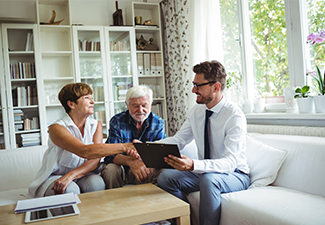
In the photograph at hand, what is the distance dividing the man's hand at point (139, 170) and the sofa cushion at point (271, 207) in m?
0.53

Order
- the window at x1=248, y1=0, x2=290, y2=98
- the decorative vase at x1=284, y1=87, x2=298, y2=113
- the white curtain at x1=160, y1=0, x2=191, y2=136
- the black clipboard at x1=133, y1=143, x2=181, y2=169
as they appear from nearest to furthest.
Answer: the black clipboard at x1=133, y1=143, x2=181, y2=169, the decorative vase at x1=284, y1=87, x2=298, y2=113, the window at x1=248, y1=0, x2=290, y2=98, the white curtain at x1=160, y1=0, x2=191, y2=136

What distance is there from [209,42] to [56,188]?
2.22m

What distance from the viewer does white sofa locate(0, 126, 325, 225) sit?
1.40m

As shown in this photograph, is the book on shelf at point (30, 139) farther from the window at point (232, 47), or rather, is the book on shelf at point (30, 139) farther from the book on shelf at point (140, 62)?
the window at point (232, 47)

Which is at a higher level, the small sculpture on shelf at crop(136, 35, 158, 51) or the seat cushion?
the small sculpture on shelf at crop(136, 35, 158, 51)

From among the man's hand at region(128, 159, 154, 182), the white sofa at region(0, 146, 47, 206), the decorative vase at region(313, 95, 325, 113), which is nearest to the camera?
the man's hand at region(128, 159, 154, 182)

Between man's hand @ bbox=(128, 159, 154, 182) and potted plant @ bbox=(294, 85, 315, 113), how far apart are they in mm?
1225

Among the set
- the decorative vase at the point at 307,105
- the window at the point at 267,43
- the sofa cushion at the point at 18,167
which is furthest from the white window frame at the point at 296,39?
the sofa cushion at the point at 18,167

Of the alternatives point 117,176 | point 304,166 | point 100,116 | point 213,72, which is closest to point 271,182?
point 304,166

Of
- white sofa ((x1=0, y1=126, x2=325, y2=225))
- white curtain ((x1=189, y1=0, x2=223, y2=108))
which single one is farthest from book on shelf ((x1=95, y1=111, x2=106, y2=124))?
white sofa ((x1=0, y1=126, x2=325, y2=225))

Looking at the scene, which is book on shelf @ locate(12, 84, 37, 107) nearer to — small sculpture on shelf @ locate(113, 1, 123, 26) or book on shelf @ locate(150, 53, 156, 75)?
small sculpture on shelf @ locate(113, 1, 123, 26)

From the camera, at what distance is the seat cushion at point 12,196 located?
183 centimetres

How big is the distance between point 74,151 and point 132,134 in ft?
1.68

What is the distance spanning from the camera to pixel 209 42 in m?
3.21
